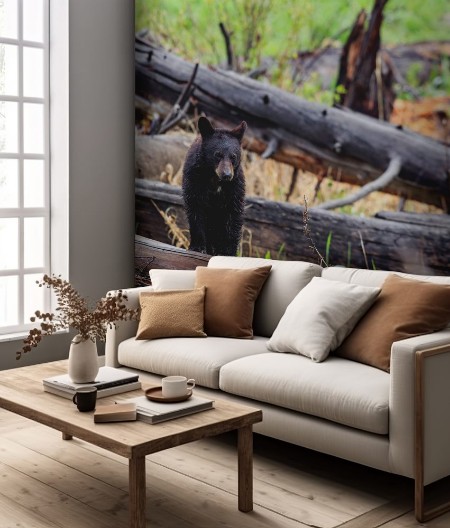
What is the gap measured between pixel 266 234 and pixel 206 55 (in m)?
1.38

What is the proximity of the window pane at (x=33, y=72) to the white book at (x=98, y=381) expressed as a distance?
2.82m

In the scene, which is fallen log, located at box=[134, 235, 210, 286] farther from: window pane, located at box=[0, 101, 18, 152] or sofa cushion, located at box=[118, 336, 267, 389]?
sofa cushion, located at box=[118, 336, 267, 389]

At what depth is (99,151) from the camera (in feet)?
20.0

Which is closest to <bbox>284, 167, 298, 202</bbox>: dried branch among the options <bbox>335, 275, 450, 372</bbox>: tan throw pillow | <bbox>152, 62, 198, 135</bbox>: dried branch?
<bbox>152, 62, 198, 135</bbox>: dried branch

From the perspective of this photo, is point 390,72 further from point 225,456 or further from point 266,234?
point 225,456

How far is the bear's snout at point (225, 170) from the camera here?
222 inches

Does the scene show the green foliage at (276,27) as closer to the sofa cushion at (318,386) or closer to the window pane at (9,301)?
the sofa cushion at (318,386)

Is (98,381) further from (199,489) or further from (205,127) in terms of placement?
(205,127)

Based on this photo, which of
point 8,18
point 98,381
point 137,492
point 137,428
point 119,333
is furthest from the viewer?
point 8,18

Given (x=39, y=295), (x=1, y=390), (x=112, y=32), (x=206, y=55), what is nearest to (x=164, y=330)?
(x=1, y=390)

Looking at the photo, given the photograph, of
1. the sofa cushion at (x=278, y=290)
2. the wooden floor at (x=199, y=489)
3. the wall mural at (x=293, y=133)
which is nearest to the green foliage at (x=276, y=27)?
the wall mural at (x=293, y=133)

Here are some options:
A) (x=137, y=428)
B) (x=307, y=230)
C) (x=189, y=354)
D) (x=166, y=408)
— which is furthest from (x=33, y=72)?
(x=137, y=428)

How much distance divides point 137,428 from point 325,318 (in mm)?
1257

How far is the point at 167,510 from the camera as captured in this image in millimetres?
3441
